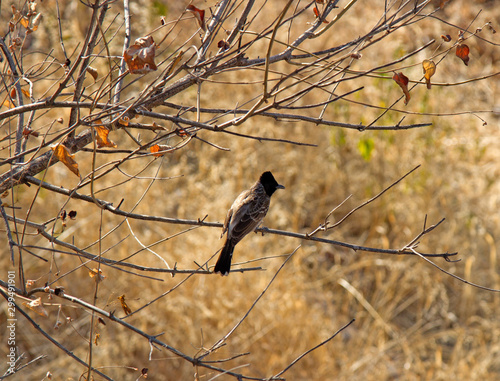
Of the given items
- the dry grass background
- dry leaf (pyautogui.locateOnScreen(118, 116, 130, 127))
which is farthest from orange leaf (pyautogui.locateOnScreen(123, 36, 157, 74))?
the dry grass background

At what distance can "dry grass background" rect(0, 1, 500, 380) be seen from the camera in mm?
6004

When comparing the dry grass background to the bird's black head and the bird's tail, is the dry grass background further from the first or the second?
the bird's tail

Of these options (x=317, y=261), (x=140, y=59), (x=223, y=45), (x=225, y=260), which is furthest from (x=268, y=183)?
(x=140, y=59)

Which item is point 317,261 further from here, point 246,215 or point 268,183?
point 246,215

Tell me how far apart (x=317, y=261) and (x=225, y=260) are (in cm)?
360

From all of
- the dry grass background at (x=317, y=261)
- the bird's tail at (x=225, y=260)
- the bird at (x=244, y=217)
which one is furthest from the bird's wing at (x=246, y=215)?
the dry grass background at (x=317, y=261)

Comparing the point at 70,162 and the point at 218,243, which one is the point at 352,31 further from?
the point at 70,162

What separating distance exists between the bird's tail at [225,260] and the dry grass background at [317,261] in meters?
1.08

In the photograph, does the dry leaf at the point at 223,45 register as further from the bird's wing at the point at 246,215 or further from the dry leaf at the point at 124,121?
the bird's wing at the point at 246,215

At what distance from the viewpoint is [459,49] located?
8.45ft

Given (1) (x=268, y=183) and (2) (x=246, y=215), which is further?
(1) (x=268, y=183)

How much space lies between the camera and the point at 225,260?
14.7 feet

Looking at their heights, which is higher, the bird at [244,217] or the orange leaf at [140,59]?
the orange leaf at [140,59]

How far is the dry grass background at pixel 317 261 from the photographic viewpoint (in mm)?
6004
